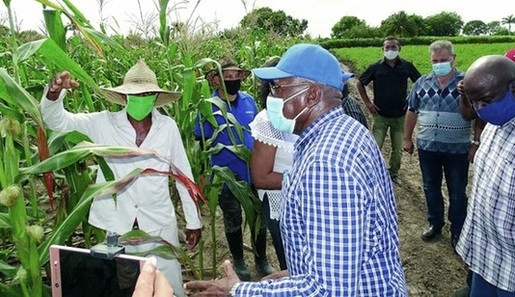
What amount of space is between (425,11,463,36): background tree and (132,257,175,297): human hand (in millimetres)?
66955

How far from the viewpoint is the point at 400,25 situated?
48469 millimetres

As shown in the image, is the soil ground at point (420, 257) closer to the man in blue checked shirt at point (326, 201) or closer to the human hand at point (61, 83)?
the human hand at point (61, 83)

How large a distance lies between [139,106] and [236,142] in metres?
0.98

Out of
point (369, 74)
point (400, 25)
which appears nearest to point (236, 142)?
point (369, 74)

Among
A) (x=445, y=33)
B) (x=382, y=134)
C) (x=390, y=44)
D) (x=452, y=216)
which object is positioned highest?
(x=445, y=33)

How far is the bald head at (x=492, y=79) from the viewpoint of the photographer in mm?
2129

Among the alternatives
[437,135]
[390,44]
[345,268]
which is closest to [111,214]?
[345,268]

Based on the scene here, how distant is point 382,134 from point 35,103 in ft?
14.6

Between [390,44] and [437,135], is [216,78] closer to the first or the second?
[437,135]

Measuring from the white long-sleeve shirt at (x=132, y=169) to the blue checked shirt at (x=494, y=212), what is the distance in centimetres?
131

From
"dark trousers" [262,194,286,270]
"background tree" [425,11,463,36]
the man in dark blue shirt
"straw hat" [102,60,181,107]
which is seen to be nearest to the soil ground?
"dark trousers" [262,194,286,270]

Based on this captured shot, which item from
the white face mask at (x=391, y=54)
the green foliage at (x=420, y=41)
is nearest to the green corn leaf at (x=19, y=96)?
the white face mask at (x=391, y=54)

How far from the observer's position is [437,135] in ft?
12.5

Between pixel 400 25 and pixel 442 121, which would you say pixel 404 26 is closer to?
pixel 400 25
